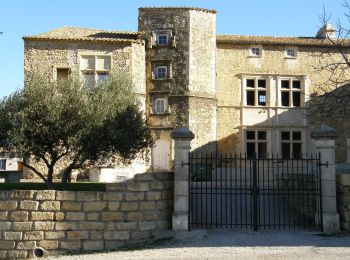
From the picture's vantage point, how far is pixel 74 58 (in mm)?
24625

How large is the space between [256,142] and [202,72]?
5778 millimetres

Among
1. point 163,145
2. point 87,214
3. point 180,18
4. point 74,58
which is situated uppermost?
point 180,18

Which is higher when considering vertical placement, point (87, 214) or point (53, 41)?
point (53, 41)

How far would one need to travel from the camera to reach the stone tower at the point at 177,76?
2552 centimetres

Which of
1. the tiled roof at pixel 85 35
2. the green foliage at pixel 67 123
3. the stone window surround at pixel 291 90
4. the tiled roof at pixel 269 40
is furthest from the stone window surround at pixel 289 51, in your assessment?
the green foliage at pixel 67 123

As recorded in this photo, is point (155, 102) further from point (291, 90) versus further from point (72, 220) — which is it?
point (72, 220)

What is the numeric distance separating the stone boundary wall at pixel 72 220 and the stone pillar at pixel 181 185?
2.30 feet

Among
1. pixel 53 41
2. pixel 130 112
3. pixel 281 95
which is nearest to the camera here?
pixel 130 112

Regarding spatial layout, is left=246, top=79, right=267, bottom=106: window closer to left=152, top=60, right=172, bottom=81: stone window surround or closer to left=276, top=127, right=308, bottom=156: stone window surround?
left=276, top=127, right=308, bottom=156: stone window surround

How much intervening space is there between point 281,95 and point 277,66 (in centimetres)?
189

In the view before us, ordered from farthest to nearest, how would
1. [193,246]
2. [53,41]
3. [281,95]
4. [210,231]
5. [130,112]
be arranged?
1. [281,95]
2. [53,41]
3. [130,112]
4. [210,231]
5. [193,246]

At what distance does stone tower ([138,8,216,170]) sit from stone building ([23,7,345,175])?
0.19ft

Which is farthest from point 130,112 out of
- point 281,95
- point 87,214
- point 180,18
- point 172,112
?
point 281,95

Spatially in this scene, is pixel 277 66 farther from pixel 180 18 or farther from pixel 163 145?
pixel 163 145
